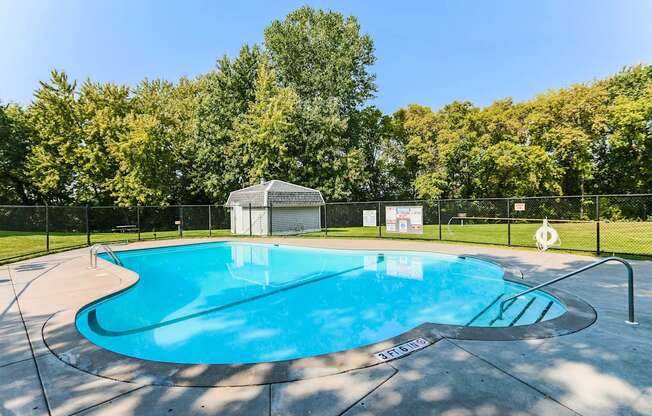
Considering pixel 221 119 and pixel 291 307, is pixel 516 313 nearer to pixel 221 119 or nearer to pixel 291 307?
pixel 291 307

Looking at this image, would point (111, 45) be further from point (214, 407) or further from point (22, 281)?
point (214, 407)

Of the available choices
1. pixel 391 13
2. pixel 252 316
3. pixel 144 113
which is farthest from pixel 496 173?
pixel 144 113

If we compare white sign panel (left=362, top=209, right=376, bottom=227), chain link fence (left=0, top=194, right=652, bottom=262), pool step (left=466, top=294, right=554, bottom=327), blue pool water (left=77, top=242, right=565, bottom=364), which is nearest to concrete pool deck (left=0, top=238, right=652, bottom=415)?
pool step (left=466, top=294, right=554, bottom=327)

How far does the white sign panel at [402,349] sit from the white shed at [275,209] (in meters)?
16.4

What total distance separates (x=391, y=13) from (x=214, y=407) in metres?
22.2

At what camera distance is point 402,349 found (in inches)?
138

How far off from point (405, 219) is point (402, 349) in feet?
38.9

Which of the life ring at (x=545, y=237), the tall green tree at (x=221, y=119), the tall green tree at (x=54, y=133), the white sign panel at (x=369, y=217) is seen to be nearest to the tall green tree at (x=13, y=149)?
the tall green tree at (x=54, y=133)

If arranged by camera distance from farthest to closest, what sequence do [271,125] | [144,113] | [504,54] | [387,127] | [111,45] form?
[387,127] < [144,113] < [271,125] < [504,54] < [111,45]

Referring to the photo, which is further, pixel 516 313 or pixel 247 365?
pixel 516 313

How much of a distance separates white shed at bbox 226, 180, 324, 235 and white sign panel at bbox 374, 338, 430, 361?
53.8ft

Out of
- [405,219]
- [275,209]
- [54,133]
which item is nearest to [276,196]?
[275,209]

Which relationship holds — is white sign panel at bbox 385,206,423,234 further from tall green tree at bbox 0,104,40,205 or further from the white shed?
tall green tree at bbox 0,104,40,205

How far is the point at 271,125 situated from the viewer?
24.3 meters
